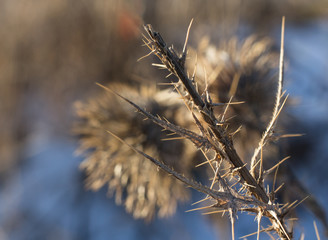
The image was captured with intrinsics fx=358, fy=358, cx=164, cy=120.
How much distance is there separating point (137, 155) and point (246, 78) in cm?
58

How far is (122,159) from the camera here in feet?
5.15

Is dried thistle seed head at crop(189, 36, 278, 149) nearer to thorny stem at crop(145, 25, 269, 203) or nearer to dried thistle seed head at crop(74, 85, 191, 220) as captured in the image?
dried thistle seed head at crop(74, 85, 191, 220)

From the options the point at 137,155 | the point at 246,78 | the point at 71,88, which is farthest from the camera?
the point at 71,88

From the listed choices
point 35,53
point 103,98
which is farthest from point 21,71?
point 103,98

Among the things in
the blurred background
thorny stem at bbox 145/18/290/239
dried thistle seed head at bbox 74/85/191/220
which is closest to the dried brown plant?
thorny stem at bbox 145/18/290/239

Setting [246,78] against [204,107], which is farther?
[246,78]

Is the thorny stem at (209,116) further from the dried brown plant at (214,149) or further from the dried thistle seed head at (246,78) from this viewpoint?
the dried thistle seed head at (246,78)

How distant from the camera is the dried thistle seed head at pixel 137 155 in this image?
1584mm

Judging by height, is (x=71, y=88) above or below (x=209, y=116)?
below

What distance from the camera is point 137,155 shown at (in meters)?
1.60

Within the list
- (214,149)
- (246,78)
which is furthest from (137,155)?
(214,149)

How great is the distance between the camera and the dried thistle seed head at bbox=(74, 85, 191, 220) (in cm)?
158

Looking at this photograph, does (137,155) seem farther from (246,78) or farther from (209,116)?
(209,116)

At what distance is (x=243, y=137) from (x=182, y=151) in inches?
12.6
